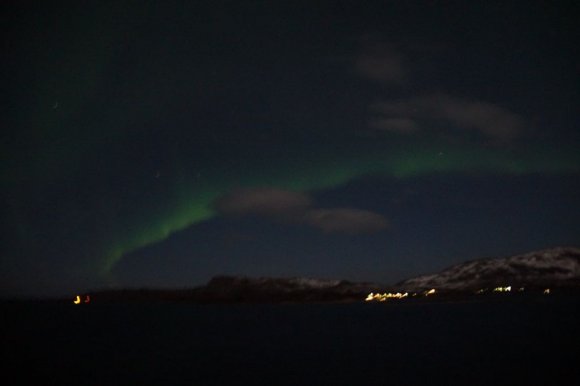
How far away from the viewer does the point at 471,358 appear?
2144 inches

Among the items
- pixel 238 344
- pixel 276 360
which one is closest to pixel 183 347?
pixel 238 344

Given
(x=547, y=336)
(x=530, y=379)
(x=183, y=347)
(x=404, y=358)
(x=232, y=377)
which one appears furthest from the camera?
(x=183, y=347)

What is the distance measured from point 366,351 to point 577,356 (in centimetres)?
2518

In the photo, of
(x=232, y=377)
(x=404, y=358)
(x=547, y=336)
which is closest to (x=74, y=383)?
(x=232, y=377)

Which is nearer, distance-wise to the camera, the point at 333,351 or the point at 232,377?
the point at 232,377

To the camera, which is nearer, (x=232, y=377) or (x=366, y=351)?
(x=232, y=377)

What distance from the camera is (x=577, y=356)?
168ft

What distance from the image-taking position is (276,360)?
61.2 meters

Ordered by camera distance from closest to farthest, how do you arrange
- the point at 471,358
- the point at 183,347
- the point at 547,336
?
the point at 471,358, the point at 547,336, the point at 183,347

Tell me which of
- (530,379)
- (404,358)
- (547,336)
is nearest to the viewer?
(530,379)

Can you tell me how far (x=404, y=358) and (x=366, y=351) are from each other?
8.06 meters

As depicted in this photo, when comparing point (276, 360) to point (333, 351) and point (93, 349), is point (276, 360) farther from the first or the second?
point (93, 349)

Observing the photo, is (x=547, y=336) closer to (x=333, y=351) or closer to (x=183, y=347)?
(x=333, y=351)

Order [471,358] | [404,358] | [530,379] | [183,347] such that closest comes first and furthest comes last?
[530,379]
[471,358]
[404,358]
[183,347]
